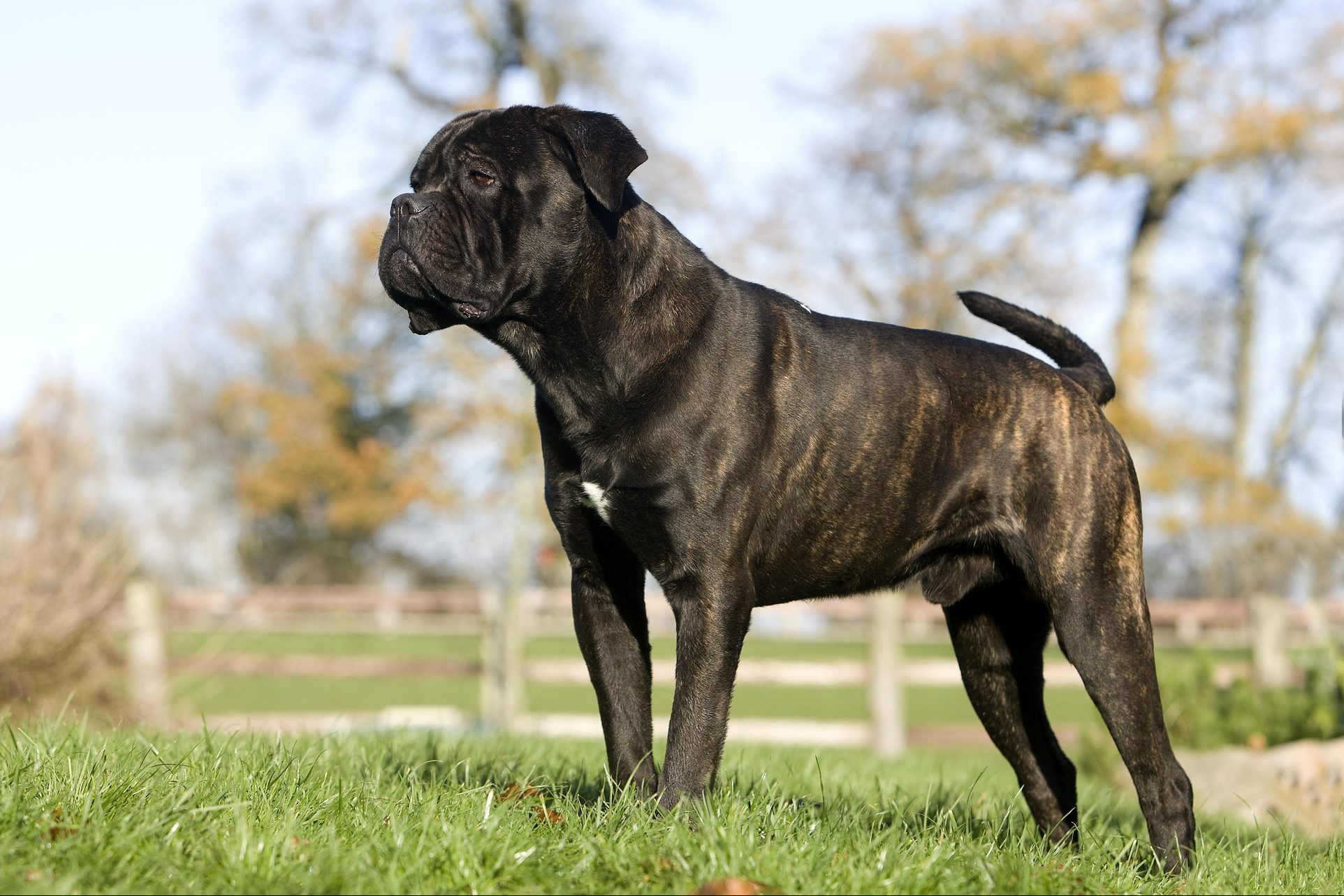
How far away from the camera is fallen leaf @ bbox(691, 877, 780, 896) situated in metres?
2.65

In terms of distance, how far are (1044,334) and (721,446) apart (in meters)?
→ 1.76

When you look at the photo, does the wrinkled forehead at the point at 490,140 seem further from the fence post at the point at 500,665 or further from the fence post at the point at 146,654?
the fence post at the point at 500,665

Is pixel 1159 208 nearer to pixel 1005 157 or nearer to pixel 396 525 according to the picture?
pixel 1005 157

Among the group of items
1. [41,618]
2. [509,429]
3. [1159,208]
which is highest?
[1159,208]

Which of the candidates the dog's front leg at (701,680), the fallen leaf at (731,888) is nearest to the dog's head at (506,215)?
the dog's front leg at (701,680)

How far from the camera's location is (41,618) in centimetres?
728

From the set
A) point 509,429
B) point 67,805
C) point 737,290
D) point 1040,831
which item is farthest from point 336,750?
point 509,429

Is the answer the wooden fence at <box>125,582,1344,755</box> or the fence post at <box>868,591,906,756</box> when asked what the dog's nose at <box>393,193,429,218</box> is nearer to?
the wooden fence at <box>125,582,1344,755</box>

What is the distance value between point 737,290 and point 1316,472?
25.9 metres

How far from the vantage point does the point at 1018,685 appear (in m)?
4.54

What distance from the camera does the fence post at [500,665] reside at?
1558cm

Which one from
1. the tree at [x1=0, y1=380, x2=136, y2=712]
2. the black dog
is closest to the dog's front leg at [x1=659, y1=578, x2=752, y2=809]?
the black dog

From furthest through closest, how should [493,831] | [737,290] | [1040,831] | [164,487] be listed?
[164,487]
[1040,831]
[737,290]
[493,831]

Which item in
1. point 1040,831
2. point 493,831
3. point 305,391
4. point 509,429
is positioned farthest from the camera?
point 305,391
